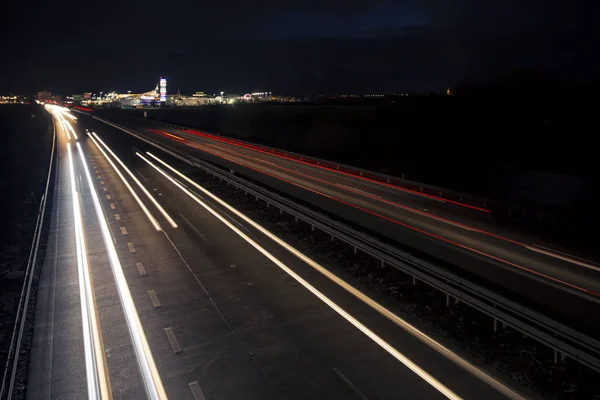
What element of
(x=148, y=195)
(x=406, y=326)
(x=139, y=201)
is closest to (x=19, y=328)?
(x=406, y=326)

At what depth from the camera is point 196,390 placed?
27.0 ft

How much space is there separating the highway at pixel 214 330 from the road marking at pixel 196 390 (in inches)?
1.6

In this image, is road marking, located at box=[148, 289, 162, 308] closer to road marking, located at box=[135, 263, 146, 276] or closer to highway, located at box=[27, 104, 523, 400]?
highway, located at box=[27, 104, 523, 400]

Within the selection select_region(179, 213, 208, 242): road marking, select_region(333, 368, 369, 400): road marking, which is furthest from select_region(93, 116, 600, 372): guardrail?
select_region(179, 213, 208, 242): road marking

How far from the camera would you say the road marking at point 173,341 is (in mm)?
9637

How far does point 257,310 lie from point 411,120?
211 feet

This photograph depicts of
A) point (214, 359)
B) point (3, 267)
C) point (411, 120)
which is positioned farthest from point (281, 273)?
point (411, 120)

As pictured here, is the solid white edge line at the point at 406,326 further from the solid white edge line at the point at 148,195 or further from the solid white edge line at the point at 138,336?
the solid white edge line at the point at 138,336

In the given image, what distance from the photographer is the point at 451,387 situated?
8336 mm

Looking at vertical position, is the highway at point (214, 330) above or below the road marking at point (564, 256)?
below

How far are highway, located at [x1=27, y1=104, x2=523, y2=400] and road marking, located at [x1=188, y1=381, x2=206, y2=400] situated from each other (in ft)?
0.13

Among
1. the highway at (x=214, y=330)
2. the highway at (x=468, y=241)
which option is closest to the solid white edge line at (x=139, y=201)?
the highway at (x=214, y=330)

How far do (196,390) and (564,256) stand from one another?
1413 cm

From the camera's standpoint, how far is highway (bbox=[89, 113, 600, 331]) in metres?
12.7
